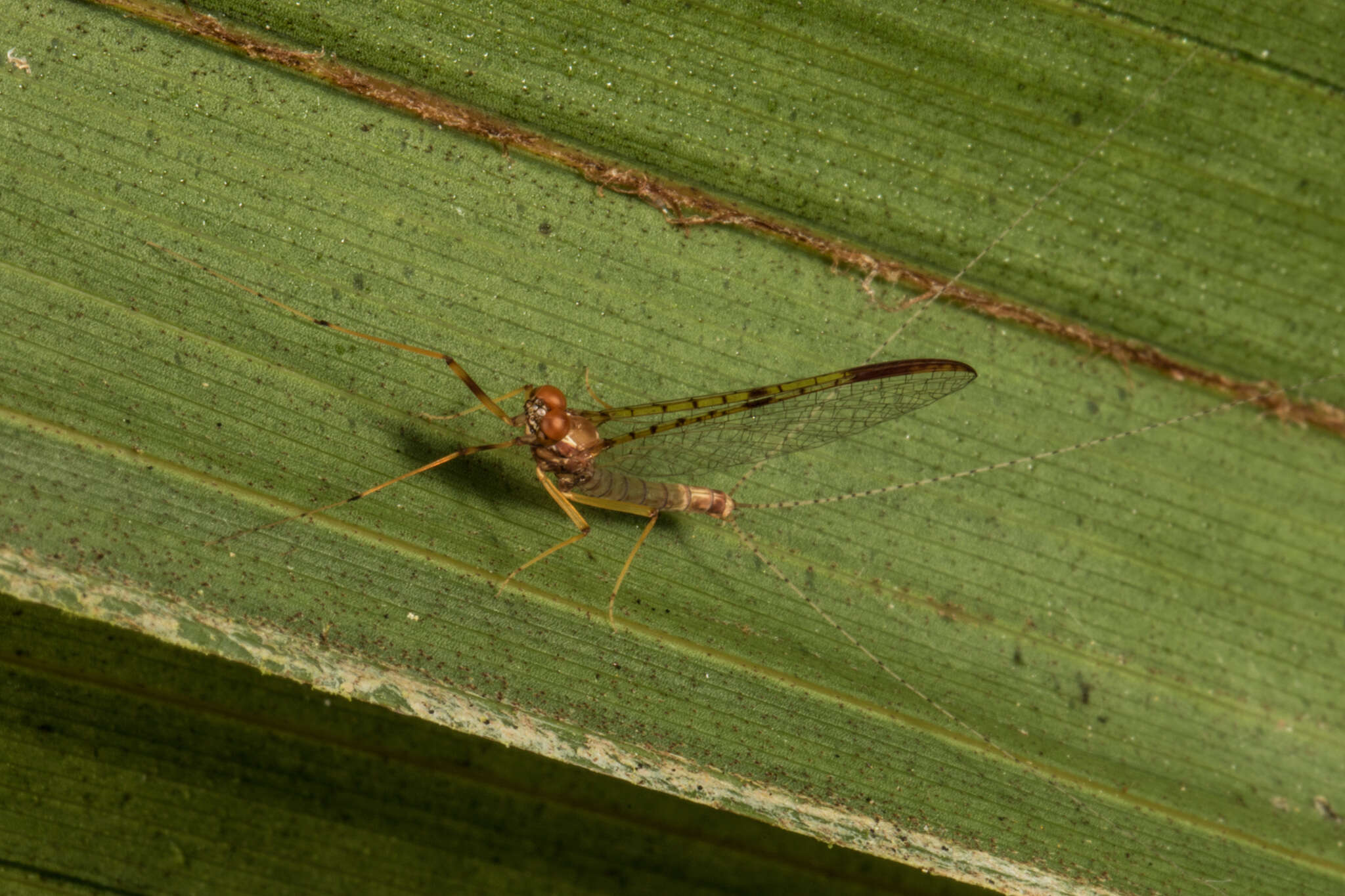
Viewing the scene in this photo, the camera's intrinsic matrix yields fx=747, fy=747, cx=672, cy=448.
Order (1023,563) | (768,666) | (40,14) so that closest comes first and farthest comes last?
(40,14)
(768,666)
(1023,563)

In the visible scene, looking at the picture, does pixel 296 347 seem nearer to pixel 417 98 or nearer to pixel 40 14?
pixel 417 98

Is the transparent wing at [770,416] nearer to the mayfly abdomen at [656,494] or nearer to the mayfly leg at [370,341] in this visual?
the mayfly abdomen at [656,494]

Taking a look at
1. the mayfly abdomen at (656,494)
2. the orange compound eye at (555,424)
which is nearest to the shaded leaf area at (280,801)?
the mayfly abdomen at (656,494)

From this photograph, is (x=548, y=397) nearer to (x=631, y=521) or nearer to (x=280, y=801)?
(x=631, y=521)

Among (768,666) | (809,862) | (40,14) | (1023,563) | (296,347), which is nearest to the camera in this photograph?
(40,14)

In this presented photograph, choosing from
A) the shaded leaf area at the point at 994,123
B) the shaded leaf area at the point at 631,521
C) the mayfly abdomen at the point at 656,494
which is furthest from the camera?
the mayfly abdomen at the point at 656,494

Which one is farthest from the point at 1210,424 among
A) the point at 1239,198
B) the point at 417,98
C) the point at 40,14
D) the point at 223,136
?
the point at 40,14

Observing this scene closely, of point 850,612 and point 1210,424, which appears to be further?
point 1210,424

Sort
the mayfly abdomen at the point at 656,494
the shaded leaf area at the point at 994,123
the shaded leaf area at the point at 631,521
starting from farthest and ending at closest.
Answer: the mayfly abdomen at the point at 656,494, the shaded leaf area at the point at 994,123, the shaded leaf area at the point at 631,521
